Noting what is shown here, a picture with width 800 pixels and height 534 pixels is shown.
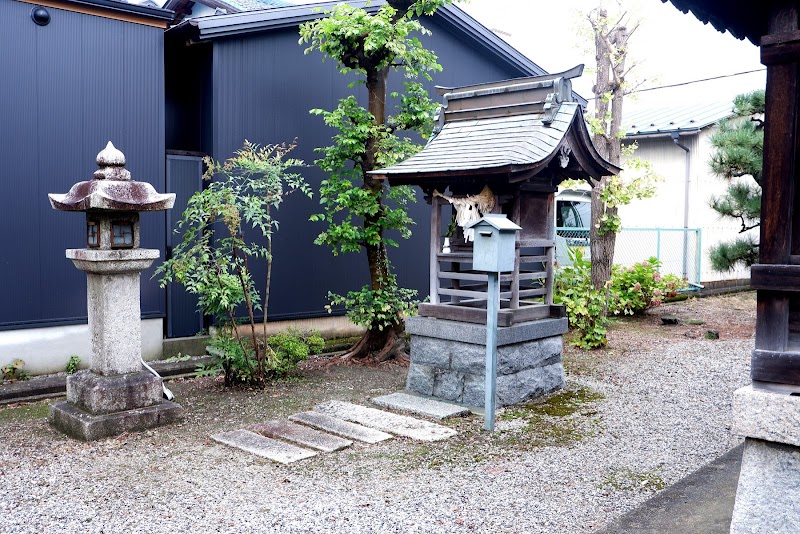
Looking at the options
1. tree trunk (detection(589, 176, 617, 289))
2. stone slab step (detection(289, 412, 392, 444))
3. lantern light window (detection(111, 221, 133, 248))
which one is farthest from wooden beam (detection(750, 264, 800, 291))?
Answer: tree trunk (detection(589, 176, 617, 289))

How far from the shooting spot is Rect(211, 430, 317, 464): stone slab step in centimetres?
616

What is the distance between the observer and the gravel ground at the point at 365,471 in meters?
4.93

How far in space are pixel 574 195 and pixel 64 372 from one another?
14.5 meters

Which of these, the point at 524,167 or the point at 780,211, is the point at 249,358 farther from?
the point at 780,211

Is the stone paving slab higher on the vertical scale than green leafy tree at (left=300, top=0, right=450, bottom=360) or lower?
lower

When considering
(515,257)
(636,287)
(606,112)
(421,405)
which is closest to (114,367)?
(421,405)

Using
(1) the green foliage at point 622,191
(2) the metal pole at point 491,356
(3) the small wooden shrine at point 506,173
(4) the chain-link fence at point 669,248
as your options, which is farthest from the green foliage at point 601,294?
(2) the metal pole at point 491,356

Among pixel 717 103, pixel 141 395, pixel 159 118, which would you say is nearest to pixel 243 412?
pixel 141 395

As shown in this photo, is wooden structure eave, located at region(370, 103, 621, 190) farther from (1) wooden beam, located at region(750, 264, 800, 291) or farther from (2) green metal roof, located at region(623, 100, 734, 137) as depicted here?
(2) green metal roof, located at region(623, 100, 734, 137)

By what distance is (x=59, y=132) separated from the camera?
8.92 m

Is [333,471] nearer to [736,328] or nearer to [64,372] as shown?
[64,372]

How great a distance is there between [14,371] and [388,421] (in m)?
4.80

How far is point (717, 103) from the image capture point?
22.6m

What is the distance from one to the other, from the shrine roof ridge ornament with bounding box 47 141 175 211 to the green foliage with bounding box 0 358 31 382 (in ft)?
8.82
